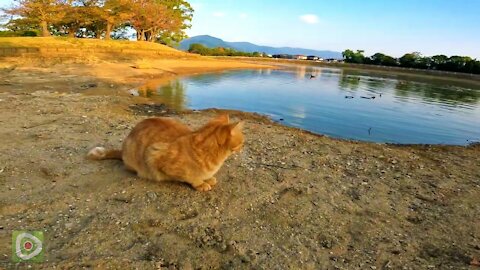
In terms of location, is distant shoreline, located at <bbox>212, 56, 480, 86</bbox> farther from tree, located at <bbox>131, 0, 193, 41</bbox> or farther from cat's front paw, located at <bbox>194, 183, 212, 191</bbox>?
cat's front paw, located at <bbox>194, 183, 212, 191</bbox>

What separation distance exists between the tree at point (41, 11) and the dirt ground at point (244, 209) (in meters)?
34.0

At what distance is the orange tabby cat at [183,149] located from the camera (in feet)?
13.0

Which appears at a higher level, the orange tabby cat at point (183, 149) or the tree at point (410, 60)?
the tree at point (410, 60)

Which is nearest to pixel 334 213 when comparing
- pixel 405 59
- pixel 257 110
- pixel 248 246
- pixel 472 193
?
pixel 248 246

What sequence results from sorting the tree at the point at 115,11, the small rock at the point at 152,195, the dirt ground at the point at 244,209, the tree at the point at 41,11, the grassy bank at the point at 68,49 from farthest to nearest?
1. the tree at the point at 115,11
2. the tree at the point at 41,11
3. the grassy bank at the point at 68,49
4. the small rock at the point at 152,195
5. the dirt ground at the point at 244,209

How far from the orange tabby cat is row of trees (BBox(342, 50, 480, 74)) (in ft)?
232

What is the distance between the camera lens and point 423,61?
2714 inches

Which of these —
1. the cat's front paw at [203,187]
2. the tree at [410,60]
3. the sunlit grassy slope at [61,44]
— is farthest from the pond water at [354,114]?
the tree at [410,60]

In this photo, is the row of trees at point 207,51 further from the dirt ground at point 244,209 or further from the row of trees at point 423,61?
the dirt ground at point 244,209

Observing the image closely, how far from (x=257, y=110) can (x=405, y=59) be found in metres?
68.6

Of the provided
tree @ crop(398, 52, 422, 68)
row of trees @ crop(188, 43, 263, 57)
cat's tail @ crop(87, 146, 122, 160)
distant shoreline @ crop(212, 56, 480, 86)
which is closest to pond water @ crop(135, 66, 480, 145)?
cat's tail @ crop(87, 146, 122, 160)

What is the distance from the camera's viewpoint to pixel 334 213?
4.32 metres

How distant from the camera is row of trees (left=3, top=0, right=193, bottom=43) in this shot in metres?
35.3

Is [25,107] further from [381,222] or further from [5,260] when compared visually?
[381,222]
